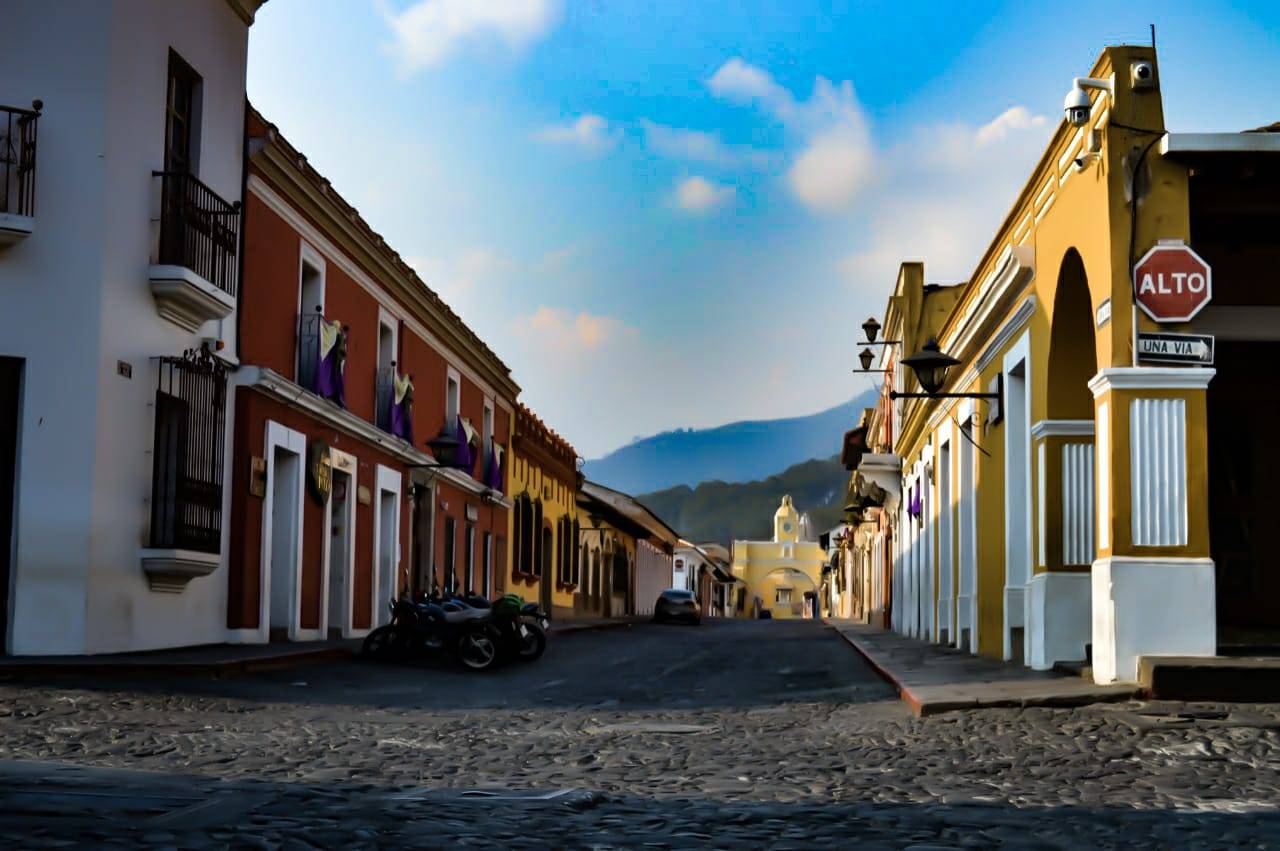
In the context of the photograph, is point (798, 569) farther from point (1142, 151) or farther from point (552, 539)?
point (1142, 151)

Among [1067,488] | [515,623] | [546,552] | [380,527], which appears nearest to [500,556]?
[546,552]

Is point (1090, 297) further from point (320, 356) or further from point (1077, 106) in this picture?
point (320, 356)

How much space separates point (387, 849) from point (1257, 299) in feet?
37.3

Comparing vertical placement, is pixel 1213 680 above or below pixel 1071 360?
below

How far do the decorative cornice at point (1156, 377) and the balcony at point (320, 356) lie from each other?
38.3 ft

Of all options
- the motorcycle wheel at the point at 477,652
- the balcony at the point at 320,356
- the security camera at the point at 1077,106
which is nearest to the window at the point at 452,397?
the balcony at the point at 320,356

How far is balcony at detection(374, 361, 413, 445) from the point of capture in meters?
23.7

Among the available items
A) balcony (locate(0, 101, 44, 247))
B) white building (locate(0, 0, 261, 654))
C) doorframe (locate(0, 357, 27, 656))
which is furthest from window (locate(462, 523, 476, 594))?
balcony (locate(0, 101, 44, 247))

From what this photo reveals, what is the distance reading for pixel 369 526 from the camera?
76.3ft

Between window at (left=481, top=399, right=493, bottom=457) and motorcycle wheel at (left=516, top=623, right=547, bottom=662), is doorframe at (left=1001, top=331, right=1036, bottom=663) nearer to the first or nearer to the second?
motorcycle wheel at (left=516, top=623, right=547, bottom=662)

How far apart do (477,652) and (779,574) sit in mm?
108013

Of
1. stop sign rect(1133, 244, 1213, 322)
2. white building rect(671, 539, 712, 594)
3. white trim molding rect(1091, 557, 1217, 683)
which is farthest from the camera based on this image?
white building rect(671, 539, 712, 594)

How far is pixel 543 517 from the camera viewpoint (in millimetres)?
39094

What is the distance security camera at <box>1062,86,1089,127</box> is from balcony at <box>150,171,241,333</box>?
8604 mm
